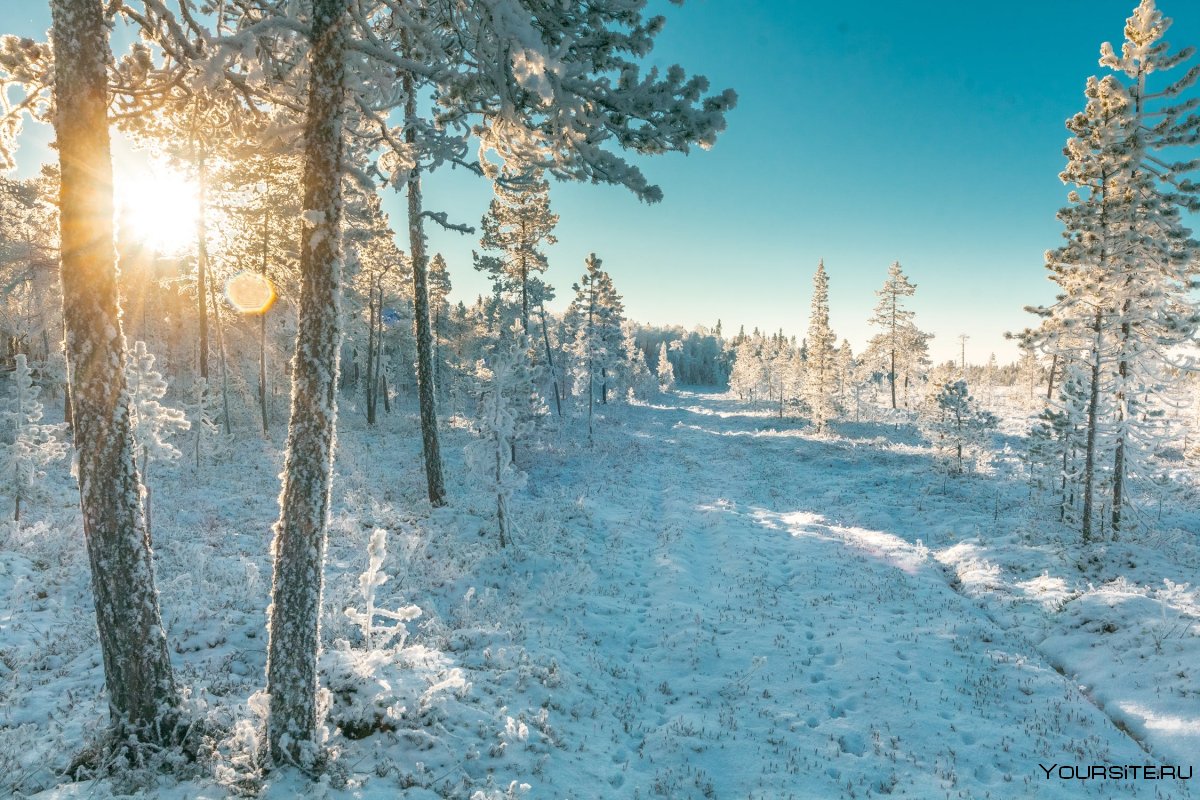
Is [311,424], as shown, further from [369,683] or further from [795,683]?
[795,683]

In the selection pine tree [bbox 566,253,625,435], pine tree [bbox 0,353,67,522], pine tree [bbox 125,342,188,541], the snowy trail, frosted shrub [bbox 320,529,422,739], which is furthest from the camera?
pine tree [bbox 566,253,625,435]

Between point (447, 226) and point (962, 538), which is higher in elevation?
point (447, 226)

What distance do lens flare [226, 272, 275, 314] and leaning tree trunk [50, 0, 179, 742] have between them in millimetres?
23303

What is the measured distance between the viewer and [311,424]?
4922 millimetres

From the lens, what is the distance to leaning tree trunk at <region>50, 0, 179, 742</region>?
456 cm

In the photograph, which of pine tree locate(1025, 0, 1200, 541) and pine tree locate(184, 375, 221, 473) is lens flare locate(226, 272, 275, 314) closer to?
pine tree locate(184, 375, 221, 473)

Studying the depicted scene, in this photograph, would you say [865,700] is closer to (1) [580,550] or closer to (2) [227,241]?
(1) [580,550]

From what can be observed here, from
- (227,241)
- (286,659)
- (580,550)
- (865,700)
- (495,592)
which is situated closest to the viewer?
(286,659)

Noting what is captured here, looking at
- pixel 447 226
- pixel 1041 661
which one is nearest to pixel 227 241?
pixel 447 226

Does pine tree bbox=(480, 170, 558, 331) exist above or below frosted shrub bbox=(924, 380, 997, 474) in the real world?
above

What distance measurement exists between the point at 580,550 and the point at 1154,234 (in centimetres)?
1936

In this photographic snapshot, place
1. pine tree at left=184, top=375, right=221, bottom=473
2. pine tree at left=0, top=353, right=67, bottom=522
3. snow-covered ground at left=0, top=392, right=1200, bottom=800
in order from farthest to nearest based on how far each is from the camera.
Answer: pine tree at left=184, top=375, right=221, bottom=473, pine tree at left=0, top=353, right=67, bottom=522, snow-covered ground at left=0, top=392, right=1200, bottom=800

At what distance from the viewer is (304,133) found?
483 centimetres

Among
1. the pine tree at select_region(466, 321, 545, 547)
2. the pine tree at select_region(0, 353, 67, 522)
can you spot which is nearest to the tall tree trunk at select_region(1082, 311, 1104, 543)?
the pine tree at select_region(466, 321, 545, 547)
